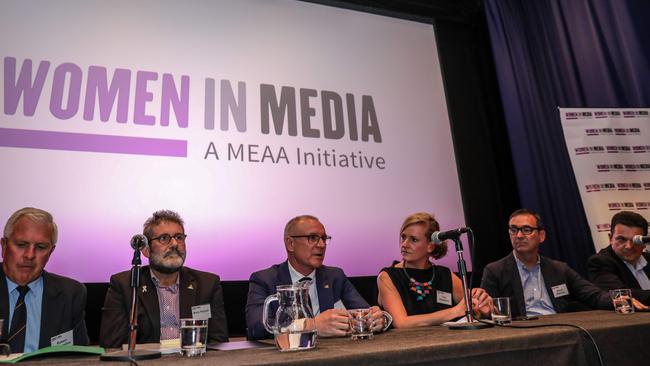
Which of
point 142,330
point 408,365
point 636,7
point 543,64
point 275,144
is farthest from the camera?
point 543,64

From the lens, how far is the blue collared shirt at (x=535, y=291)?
9.65 ft

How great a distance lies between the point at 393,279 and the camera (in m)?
2.59

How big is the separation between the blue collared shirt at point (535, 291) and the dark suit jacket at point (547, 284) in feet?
0.17

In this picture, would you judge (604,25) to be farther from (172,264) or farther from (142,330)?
(142,330)

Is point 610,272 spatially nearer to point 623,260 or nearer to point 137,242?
point 623,260

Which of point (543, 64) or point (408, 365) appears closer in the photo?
point (408, 365)

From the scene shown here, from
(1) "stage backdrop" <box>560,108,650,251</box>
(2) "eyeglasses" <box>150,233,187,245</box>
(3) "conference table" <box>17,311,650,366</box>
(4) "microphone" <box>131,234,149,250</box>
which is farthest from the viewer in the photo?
(1) "stage backdrop" <box>560,108,650,251</box>

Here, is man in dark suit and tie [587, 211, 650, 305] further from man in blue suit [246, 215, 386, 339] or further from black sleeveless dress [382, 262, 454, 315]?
man in blue suit [246, 215, 386, 339]

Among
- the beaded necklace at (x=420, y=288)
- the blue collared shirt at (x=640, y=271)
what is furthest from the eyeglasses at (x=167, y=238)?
the blue collared shirt at (x=640, y=271)

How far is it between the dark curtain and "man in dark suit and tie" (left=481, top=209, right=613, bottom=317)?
131 centimetres

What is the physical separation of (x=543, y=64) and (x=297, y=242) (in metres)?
3.38

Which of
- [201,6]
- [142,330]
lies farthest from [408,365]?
[201,6]

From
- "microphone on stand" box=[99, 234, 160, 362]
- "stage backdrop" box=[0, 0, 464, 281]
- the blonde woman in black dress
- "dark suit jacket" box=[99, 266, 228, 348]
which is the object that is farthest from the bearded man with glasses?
"microphone on stand" box=[99, 234, 160, 362]

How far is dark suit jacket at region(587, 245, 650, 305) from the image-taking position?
120 inches
